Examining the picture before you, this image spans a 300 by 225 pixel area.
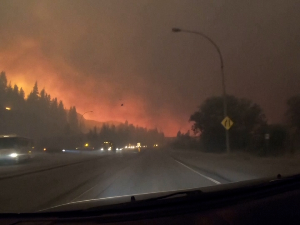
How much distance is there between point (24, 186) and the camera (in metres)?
14.5

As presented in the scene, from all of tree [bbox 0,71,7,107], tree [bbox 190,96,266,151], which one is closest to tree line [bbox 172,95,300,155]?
tree [bbox 190,96,266,151]

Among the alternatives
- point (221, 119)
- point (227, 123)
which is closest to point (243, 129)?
point (221, 119)

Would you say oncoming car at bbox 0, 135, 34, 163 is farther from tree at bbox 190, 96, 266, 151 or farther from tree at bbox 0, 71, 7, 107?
tree at bbox 0, 71, 7, 107

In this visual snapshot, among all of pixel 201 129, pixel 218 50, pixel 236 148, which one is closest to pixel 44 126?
pixel 201 129

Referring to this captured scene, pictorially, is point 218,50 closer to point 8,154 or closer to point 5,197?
point 5,197

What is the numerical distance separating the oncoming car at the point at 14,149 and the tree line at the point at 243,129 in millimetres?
28240

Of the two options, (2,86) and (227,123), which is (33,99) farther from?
(227,123)

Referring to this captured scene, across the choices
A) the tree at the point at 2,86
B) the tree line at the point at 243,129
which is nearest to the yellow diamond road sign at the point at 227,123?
the tree line at the point at 243,129

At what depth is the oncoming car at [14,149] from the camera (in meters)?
34.7

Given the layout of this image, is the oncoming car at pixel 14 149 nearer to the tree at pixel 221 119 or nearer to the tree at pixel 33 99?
the tree at pixel 221 119

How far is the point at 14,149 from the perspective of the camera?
35312 mm

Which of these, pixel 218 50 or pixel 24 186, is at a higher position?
pixel 218 50

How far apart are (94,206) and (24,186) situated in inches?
429

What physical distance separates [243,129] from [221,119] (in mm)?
6777
